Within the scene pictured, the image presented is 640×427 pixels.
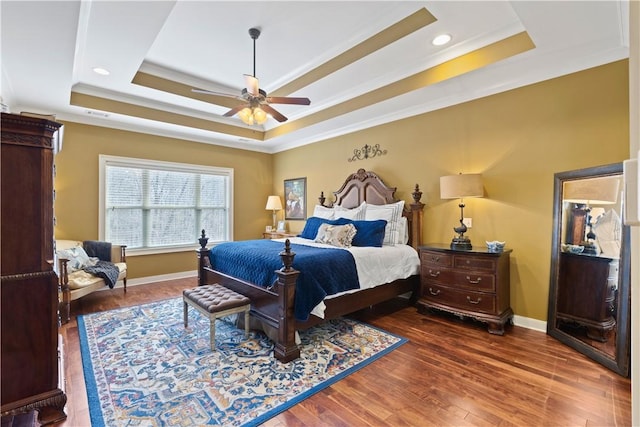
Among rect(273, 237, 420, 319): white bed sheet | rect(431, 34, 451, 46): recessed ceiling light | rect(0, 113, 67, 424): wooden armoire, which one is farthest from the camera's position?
rect(273, 237, 420, 319): white bed sheet

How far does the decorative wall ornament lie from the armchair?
12.7 feet

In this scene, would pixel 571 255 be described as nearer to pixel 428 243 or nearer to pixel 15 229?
pixel 428 243

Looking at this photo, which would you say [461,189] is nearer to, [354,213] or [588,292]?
[588,292]

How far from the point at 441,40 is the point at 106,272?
4752 mm

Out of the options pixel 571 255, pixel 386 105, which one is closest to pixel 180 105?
Answer: pixel 386 105

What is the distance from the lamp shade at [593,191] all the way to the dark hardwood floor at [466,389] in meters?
1.35

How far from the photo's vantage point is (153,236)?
5.30 metres

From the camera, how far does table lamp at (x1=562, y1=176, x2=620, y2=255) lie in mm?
2566

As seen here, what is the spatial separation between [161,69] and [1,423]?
3.89 meters

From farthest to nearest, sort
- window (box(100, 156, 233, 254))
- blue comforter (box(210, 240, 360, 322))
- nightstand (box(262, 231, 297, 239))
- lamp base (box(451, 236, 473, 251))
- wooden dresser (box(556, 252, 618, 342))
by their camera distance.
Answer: nightstand (box(262, 231, 297, 239)) → window (box(100, 156, 233, 254)) → lamp base (box(451, 236, 473, 251)) → blue comforter (box(210, 240, 360, 322)) → wooden dresser (box(556, 252, 618, 342))

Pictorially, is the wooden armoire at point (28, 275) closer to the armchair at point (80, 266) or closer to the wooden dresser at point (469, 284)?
the armchair at point (80, 266)

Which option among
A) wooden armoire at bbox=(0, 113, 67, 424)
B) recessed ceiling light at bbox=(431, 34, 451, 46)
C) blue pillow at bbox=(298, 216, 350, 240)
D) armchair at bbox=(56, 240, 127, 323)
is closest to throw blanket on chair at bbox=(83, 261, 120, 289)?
armchair at bbox=(56, 240, 127, 323)

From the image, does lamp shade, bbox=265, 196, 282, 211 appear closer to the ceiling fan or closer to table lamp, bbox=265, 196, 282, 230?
table lamp, bbox=265, 196, 282, 230

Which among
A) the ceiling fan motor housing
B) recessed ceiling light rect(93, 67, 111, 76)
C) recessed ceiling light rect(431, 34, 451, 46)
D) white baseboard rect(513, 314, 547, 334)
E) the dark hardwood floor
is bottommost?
the dark hardwood floor
